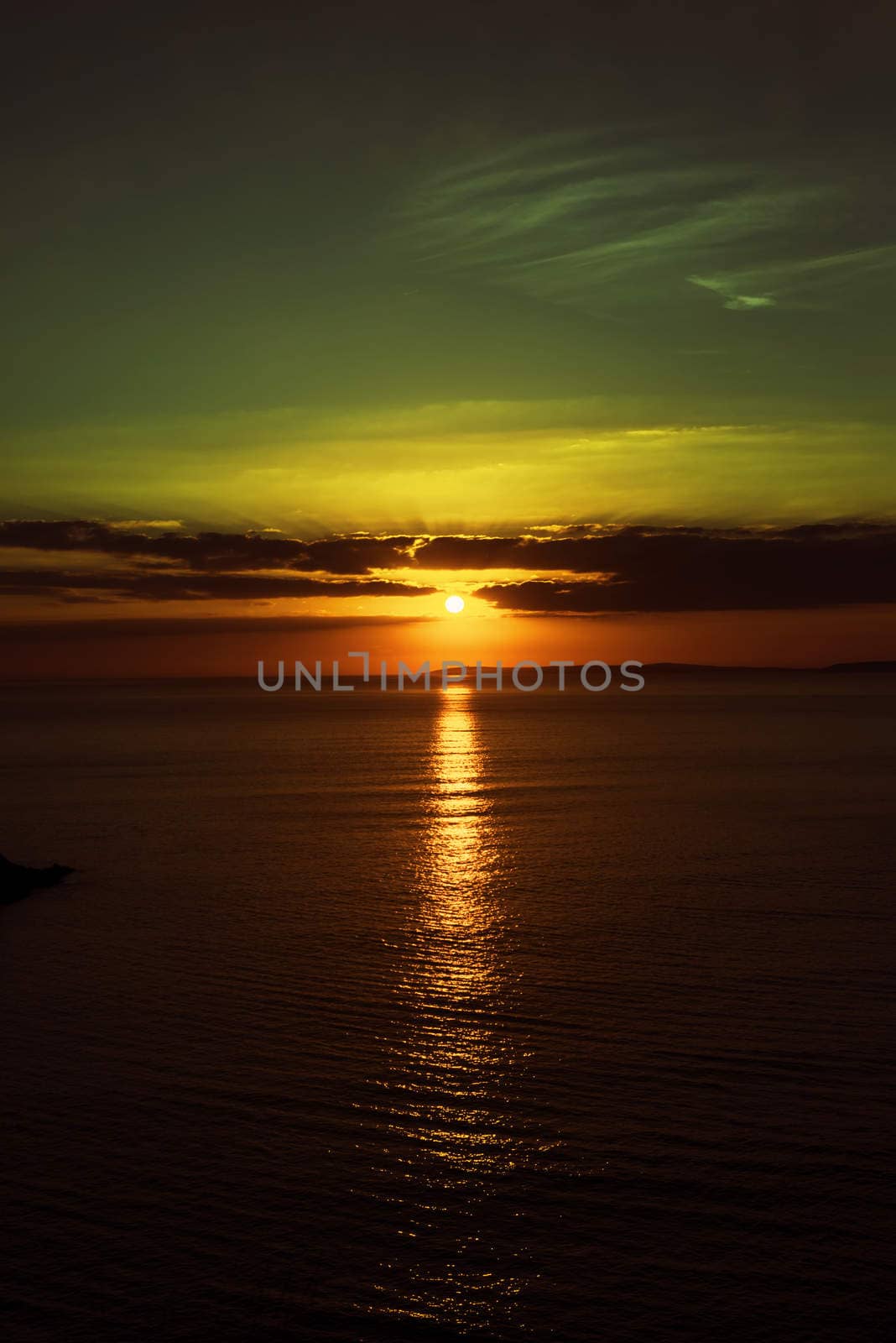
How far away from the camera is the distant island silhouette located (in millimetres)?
32750

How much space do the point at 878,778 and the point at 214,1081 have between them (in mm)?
58133

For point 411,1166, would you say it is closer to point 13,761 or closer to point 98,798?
→ point 98,798

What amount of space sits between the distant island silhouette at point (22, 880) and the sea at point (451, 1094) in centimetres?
69

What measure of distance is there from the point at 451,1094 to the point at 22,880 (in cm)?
2145

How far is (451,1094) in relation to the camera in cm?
1662

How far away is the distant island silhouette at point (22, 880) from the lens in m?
32.8

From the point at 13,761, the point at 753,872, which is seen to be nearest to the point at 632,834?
the point at 753,872

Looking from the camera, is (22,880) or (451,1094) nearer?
(451,1094)

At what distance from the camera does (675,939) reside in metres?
26.1

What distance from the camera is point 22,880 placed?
3362 cm

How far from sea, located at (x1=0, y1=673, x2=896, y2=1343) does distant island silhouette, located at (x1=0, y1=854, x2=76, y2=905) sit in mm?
693

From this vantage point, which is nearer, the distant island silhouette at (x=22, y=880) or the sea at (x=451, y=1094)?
the sea at (x=451, y=1094)

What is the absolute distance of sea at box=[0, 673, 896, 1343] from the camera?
1139 centimetres

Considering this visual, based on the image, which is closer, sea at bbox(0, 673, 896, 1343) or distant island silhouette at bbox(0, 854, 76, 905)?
sea at bbox(0, 673, 896, 1343)
